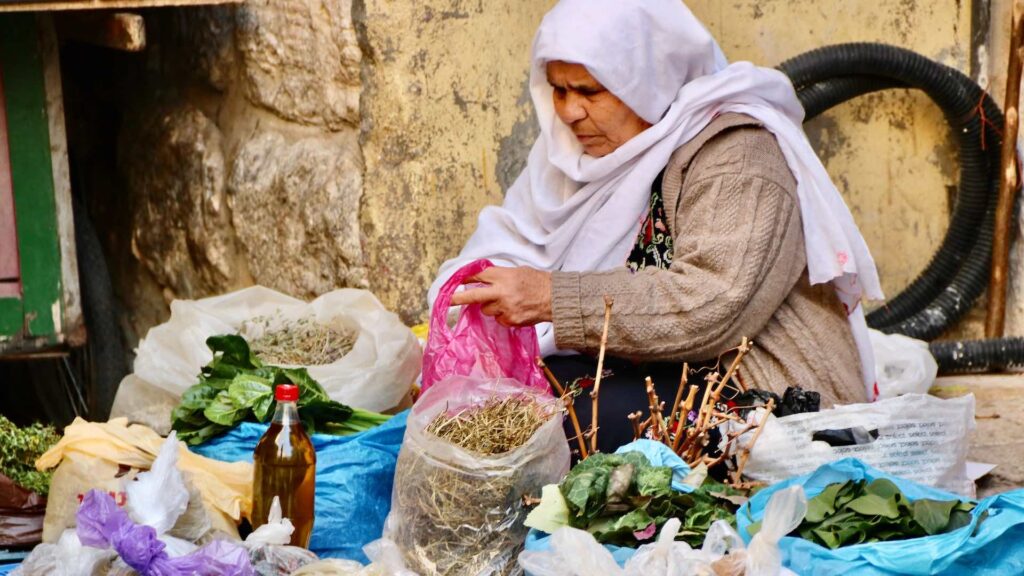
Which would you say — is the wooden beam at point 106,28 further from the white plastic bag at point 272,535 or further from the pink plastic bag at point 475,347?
the white plastic bag at point 272,535

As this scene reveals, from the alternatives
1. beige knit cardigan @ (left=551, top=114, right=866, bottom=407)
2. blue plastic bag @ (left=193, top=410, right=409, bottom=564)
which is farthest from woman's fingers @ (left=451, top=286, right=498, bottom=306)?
blue plastic bag @ (left=193, top=410, right=409, bottom=564)

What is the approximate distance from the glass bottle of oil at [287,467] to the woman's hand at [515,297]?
488mm

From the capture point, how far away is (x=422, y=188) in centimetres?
434

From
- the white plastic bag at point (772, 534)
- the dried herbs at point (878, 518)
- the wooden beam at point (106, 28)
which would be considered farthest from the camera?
the wooden beam at point (106, 28)

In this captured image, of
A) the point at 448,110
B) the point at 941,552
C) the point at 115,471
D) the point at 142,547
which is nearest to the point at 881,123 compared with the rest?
the point at 448,110

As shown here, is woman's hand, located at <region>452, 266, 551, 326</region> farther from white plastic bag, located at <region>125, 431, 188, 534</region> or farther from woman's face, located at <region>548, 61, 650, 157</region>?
white plastic bag, located at <region>125, 431, 188, 534</region>

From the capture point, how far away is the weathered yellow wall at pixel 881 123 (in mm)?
4820

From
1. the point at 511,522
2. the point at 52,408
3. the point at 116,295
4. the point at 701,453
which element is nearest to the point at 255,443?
the point at 511,522

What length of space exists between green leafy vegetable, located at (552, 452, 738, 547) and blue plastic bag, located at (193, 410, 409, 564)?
A: 63 centimetres

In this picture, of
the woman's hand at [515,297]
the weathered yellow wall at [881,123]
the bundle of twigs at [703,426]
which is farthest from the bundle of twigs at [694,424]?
the weathered yellow wall at [881,123]

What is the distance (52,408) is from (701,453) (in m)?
3.27

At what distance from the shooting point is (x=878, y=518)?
8.17 ft

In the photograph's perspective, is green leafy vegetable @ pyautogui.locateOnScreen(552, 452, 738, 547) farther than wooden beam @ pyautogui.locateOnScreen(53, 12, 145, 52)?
No

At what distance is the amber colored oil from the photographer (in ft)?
9.87
